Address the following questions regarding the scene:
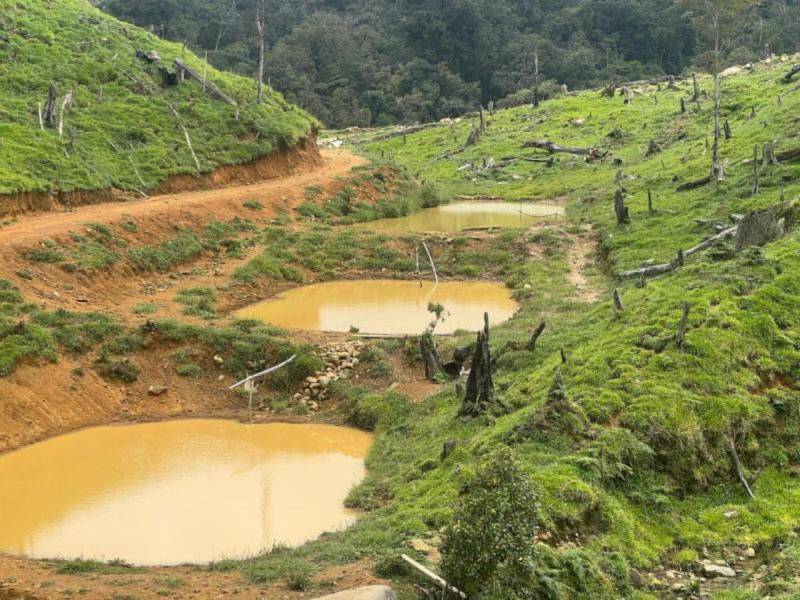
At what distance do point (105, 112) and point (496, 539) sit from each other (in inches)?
1282

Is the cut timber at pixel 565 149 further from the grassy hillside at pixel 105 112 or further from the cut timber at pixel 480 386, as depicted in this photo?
the cut timber at pixel 480 386

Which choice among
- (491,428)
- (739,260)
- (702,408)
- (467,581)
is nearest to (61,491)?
(491,428)

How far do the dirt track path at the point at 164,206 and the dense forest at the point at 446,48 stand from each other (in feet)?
131

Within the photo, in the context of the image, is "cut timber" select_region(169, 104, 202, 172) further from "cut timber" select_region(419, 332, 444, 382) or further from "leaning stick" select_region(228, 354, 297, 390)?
"cut timber" select_region(419, 332, 444, 382)

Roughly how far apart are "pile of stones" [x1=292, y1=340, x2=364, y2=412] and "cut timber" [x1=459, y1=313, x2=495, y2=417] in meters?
5.38

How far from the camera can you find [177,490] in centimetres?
1590

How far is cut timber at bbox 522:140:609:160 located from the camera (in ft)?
156

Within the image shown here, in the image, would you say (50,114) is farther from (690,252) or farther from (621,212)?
(690,252)

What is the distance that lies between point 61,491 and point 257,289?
13.3 meters

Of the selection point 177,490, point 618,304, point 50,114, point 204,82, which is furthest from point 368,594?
point 204,82

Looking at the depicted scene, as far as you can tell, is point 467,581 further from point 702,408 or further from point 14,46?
point 14,46

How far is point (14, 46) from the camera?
125 ft

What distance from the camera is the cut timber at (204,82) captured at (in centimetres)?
4228

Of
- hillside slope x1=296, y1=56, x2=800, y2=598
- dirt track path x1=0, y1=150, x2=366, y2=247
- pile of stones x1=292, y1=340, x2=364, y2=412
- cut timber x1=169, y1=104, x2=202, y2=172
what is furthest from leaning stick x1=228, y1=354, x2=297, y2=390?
cut timber x1=169, y1=104, x2=202, y2=172
